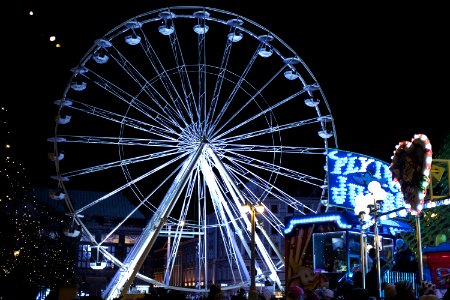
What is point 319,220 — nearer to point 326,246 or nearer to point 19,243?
point 326,246

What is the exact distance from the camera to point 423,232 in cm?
3403

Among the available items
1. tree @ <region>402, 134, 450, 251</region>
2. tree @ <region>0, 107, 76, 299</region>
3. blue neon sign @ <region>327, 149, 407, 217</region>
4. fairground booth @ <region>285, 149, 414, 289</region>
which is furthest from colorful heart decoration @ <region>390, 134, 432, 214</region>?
tree @ <region>402, 134, 450, 251</region>

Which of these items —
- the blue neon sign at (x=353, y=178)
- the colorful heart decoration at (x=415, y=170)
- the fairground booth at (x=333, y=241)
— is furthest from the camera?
the blue neon sign at (x=353, y=178)

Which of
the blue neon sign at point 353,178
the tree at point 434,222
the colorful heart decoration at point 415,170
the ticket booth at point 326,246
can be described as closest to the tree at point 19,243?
the ticket booth at point 326,246

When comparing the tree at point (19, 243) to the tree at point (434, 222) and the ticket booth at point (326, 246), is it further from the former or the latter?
the tree at point (434, 222)

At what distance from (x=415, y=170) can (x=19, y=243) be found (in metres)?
30.7

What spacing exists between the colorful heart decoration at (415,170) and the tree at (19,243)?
13.7m

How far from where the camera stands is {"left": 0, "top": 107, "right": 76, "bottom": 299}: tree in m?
32.4

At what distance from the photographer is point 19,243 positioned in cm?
3959

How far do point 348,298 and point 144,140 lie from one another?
1943 centimetres

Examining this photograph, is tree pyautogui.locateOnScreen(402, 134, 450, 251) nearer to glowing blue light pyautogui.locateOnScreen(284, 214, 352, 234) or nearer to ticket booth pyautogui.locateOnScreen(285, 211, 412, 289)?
ticket booth pyautogui.locateOnScreen(285, 211, 412, 289)

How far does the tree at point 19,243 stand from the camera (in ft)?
106

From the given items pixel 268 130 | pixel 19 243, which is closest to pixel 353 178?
pixel 268 130

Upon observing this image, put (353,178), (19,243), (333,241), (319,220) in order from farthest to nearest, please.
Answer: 1. (19,243)
2. (353,178)
3. (319,220)
4. (333,241)
